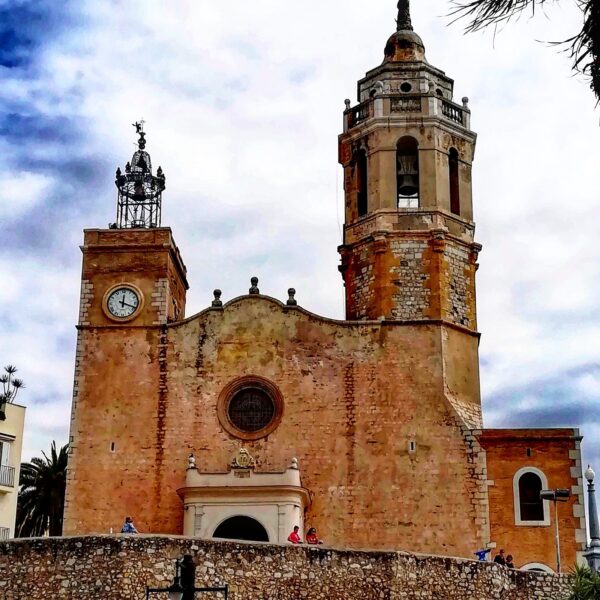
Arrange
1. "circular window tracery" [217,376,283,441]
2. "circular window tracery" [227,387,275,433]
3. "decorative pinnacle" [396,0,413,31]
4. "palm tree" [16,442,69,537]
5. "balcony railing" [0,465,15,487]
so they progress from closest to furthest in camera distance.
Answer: "circular window tracery" [217,376,283,441], "circular window tracery" [227,387,275,433], "balcony railing" [0,465,15,487], "decorative pinnacle" [396,0,413,31], "palm tree" [16,442,69,537]

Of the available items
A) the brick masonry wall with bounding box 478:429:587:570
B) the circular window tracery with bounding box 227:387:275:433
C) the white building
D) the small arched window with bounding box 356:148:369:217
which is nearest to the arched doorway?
the circular window tracery with bounding box 227:387:275:433

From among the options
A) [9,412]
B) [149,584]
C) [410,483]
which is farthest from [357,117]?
[149,584]

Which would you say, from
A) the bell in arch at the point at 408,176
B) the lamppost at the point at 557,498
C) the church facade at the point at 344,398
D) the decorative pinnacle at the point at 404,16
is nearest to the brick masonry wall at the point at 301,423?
the church facade at the point at 344,398

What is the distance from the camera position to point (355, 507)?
29656 mm

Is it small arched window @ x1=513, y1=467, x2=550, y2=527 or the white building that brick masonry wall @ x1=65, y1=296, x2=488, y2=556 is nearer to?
small arched window @ x1=513, y1=467, x2=550, y2=527

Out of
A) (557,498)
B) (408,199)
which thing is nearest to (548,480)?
(557,498)

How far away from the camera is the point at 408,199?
34.1 meters

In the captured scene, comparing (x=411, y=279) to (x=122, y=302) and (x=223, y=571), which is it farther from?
(x=223, y=571)

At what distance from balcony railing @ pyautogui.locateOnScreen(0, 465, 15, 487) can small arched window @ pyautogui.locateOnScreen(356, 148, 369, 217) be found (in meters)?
13.7

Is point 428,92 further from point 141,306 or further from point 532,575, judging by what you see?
point 532,575

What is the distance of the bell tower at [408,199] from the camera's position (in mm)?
32062

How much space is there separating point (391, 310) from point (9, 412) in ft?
42.4

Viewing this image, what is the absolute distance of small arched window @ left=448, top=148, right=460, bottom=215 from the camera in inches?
1331

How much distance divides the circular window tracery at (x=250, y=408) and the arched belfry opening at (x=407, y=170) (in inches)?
291
